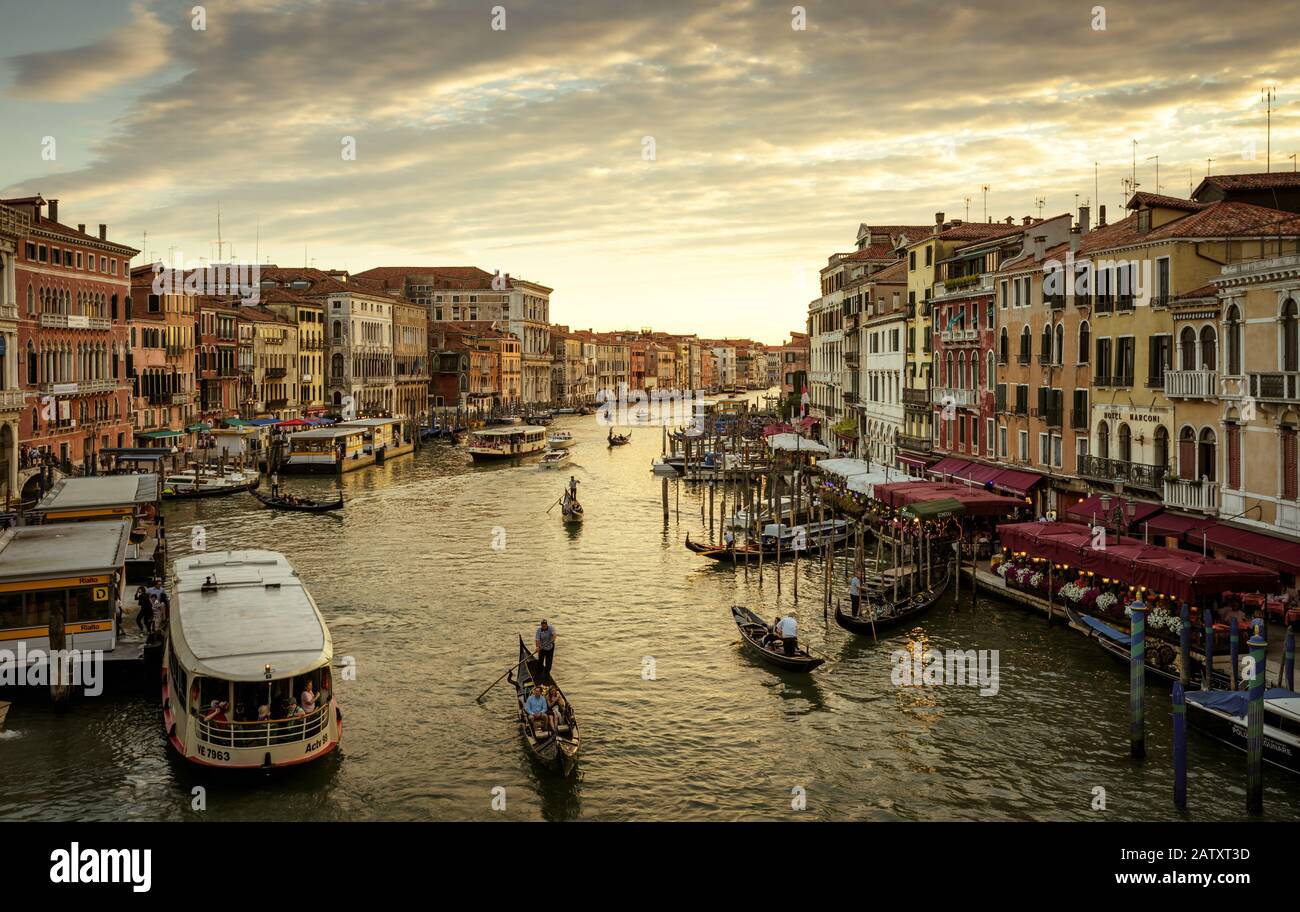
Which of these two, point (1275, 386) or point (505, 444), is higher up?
point (1275, 386)

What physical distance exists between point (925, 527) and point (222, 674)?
16871 millimetres

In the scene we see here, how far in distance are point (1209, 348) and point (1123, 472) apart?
342 centimetres

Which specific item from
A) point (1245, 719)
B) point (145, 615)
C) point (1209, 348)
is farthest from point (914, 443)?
point (145, 615)

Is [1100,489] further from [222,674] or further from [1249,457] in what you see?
[222,674]

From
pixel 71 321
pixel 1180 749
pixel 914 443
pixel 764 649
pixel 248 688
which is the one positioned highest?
pixel 71 321

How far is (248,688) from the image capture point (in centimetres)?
1331

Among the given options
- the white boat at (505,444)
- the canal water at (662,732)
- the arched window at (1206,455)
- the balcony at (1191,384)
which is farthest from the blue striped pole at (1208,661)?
the white boat at (505,444)

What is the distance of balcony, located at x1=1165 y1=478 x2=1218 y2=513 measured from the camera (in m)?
20.4

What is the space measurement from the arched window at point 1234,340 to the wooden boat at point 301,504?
28032mm

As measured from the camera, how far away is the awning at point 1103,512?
874 inches

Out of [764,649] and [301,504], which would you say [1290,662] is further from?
[301,504]

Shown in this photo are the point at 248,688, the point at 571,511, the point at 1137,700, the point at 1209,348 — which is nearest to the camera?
the point at 248,688

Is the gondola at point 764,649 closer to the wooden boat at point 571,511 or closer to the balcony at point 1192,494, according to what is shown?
the balcony at point 1192,494
